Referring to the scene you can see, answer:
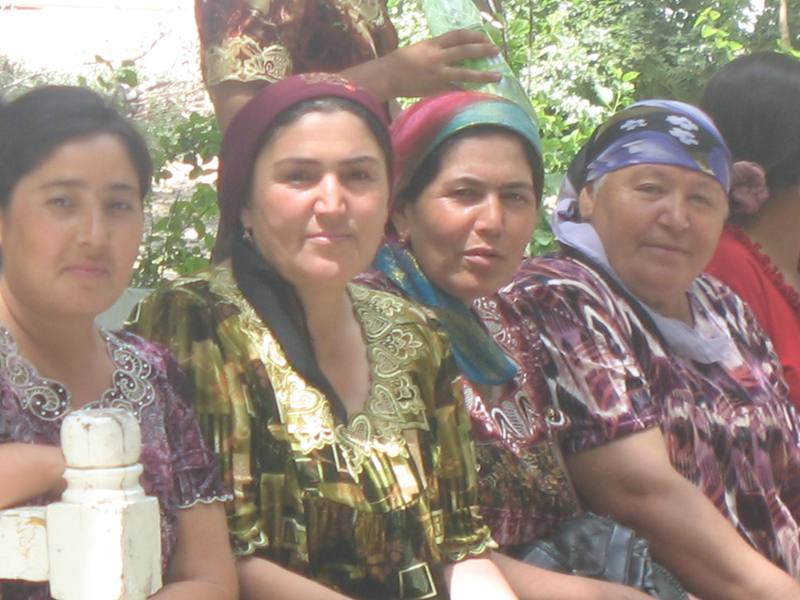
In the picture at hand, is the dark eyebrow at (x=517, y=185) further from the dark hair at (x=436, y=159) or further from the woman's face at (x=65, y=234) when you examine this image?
the woman's face at (x=65, y=234)

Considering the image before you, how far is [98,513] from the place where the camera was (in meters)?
1.62

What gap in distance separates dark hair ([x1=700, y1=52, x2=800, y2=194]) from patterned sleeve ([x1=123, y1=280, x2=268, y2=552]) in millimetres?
2151

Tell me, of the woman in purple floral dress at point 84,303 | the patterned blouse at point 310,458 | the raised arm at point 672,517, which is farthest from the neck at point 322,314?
the raised arm at point 672,517

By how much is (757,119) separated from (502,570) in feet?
6.15

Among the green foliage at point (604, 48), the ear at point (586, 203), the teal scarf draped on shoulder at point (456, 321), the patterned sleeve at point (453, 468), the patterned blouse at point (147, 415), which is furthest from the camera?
the green foliage at point (604, 48)

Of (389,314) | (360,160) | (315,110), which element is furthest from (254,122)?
(389,314)

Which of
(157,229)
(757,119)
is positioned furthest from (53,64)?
(757,119)

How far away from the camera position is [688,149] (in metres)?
3.66

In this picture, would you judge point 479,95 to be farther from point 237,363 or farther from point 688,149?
point 237,363

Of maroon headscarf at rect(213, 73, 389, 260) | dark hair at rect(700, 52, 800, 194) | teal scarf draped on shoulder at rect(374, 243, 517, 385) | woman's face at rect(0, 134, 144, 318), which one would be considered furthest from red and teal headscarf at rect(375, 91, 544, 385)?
dark hair at rect(700, 52, 800, 194)

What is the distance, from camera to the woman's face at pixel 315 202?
9.06 feet

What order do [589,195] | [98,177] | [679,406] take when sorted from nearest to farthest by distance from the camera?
[98,177] → [679,406] → [589,195]

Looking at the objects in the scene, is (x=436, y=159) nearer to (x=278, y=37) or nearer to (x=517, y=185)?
(x=517, y=185)

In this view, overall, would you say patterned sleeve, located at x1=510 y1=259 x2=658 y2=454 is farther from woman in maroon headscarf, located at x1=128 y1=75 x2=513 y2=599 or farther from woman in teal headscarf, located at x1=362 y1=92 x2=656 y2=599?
woman in maroon headscarf, located at x1=128 y1=75 x2=513 y2=599
